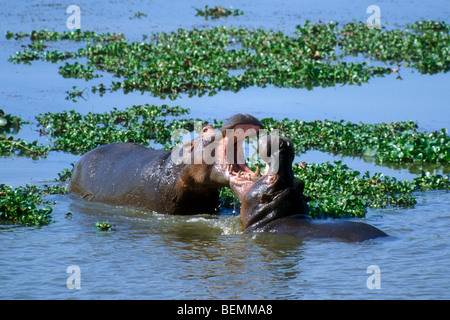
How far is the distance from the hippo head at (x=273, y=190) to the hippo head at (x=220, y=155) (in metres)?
0.40

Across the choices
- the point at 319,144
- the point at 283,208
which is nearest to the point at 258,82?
the point at 319,144

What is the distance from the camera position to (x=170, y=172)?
9953 millimetres

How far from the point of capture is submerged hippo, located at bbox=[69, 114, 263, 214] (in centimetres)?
936

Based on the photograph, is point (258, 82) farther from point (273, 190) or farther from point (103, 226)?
point (273, 190)

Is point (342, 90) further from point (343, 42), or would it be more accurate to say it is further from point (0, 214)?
point (0, 214)

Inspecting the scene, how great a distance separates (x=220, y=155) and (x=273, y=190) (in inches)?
42.9

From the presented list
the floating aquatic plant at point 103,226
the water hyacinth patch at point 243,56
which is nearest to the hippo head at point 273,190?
the floating aquatic plant at point 103,226

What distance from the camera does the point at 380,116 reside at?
1468cm

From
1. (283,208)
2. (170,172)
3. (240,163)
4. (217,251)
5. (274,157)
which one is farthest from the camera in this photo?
(170,172)

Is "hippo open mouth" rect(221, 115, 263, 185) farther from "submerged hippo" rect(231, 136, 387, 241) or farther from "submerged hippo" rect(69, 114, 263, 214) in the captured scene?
"submerged hippo" rect(231, 136, 387, 241)

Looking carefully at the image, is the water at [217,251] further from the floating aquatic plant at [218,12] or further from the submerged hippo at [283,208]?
the floating aquatic plant at [218,12]

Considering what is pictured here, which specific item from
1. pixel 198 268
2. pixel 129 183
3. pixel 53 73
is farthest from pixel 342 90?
pixel 198 268

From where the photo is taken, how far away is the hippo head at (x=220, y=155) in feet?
29.9

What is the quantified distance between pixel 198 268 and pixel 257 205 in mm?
1131
